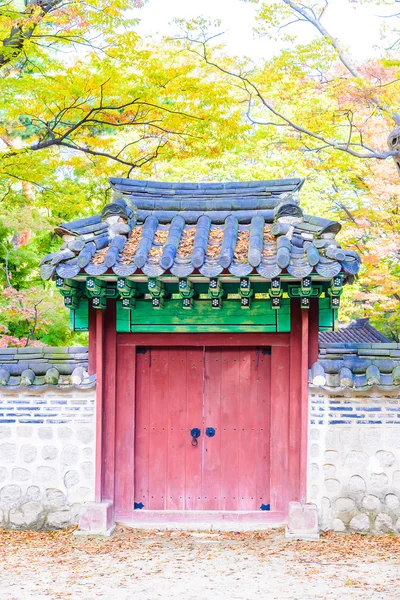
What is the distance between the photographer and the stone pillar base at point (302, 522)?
7094 mm

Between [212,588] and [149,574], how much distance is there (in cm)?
68

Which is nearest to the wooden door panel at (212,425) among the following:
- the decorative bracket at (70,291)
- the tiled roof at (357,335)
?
the decorative bracket at (70,291)

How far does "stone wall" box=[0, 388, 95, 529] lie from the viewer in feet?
24.8

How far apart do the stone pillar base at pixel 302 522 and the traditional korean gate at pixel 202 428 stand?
647 mm

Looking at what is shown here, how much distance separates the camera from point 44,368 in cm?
764

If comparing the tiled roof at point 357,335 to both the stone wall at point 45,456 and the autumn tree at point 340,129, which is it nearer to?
the autumn tree at point 340,129

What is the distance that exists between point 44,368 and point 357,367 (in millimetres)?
3453

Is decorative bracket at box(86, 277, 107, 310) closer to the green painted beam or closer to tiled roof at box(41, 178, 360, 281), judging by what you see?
tiled roof at box(41, 178, 360, 281)

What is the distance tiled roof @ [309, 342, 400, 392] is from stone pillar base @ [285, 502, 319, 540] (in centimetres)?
129

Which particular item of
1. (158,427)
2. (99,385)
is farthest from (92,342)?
(158,427)

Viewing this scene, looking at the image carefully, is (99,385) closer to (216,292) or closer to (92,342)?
(92,342)

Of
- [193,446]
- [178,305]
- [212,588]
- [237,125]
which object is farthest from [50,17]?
[212,588]

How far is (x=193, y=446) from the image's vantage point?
7812 millimetres

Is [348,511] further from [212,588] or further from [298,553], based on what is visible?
[212,588]
